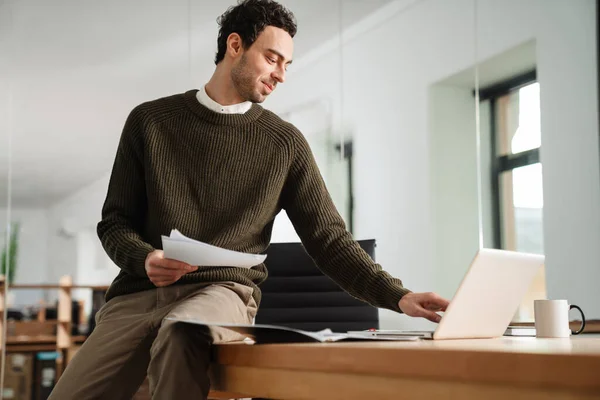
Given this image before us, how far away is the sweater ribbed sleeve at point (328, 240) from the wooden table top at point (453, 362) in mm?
596

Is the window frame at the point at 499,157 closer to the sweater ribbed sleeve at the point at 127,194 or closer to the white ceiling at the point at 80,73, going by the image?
the white ceiling at the point at 80,73

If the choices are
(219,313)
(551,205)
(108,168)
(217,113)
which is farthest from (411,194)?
(219,313)

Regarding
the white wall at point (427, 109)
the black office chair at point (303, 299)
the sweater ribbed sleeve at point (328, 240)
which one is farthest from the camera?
the white wall at point (427, 109)

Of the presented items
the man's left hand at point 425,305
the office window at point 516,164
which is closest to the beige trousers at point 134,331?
the man's left hand at point 425,305

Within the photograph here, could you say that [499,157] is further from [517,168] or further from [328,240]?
[328,240]

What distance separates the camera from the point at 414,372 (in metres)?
0.78

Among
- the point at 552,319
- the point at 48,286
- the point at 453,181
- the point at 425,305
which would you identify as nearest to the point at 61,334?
the point at 48,286

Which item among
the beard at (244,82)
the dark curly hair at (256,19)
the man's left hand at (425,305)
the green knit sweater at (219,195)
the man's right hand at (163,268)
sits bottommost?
the man's left hand at (425,305)

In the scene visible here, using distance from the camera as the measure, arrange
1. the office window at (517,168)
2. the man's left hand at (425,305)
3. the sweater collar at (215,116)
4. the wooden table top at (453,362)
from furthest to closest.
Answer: the office window at (517,168)
the sweater collar at (215,116)
the man's left hand at (425,305)
the wooden table top at (453,362)

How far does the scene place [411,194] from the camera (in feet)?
12.9

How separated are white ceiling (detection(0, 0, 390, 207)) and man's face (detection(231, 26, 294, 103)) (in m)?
2.05

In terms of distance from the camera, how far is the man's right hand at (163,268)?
1.34 meters

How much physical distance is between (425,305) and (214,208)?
52 cm

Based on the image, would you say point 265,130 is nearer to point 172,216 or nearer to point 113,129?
point 172,216
